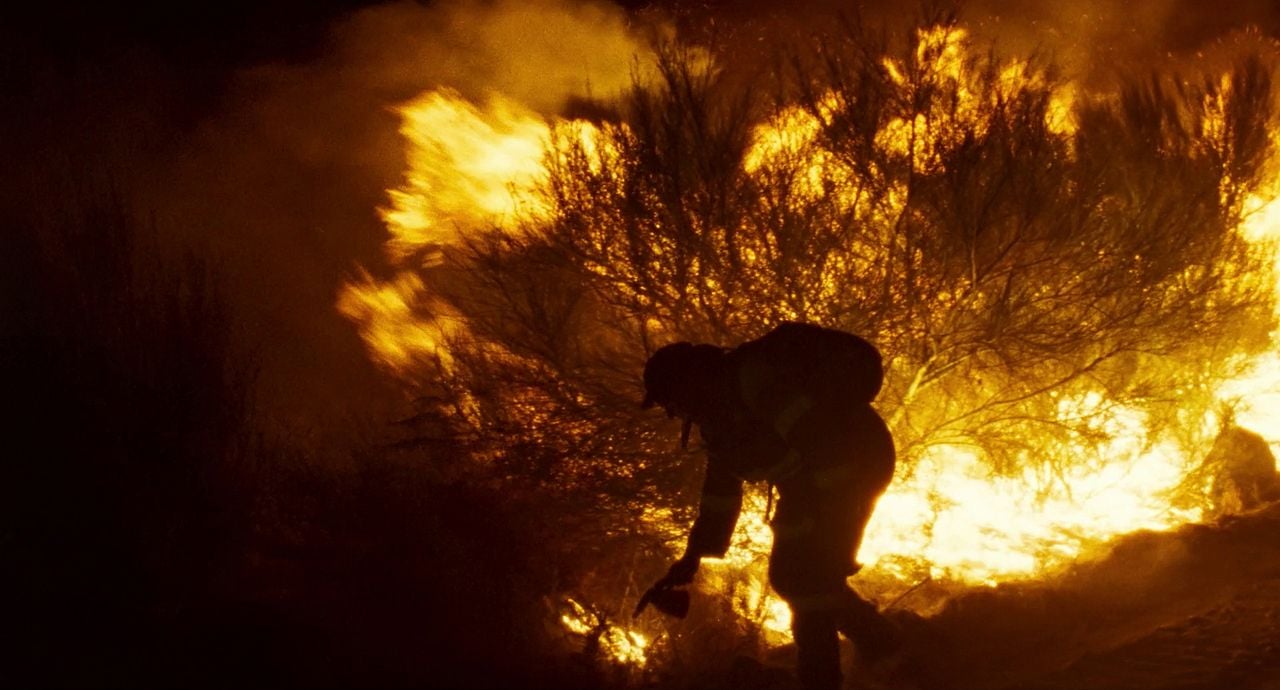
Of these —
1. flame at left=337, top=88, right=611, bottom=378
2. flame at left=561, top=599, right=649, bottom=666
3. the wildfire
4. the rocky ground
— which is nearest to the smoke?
flame at left=337, top=88, right=611, bottom=378

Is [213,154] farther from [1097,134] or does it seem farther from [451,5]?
[1097,134]

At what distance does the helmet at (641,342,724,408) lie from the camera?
14.1 ft

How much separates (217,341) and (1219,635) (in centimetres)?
595

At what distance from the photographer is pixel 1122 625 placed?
6.21 m

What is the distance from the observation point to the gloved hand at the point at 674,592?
4.36m

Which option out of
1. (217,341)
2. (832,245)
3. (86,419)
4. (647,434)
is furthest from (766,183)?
(86,419)

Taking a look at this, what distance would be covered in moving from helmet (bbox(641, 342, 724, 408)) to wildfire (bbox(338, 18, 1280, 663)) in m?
1.92

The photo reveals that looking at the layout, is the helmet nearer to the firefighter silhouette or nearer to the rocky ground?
the firefighter silhouette

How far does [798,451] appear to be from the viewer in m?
4.15

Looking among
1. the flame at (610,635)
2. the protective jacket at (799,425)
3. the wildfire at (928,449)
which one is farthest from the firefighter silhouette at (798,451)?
the wildfire at (928,449)

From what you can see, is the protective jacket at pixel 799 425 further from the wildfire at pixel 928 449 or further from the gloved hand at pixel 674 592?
the wildfire at pixel 928 449

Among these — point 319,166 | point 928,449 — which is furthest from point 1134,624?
point 319,166

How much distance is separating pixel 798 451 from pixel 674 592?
0.79 m

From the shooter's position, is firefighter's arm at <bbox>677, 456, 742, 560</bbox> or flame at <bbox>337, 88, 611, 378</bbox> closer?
firefighter's arm at <bbox>677, 456, 742, 560</bbox>
